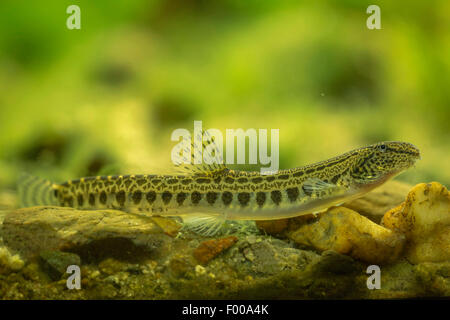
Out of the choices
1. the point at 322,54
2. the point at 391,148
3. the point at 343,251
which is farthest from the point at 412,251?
the point at 322,54

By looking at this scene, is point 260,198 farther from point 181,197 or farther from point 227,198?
point 181,197

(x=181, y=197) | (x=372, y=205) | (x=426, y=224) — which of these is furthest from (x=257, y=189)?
(x=426, y=224)

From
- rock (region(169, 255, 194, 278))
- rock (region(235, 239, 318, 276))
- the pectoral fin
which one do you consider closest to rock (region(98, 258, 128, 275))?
rock (region(169, 255, 194, 278))

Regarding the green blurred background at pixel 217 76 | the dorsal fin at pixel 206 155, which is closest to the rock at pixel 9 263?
the green blurred background at pixel 217 76

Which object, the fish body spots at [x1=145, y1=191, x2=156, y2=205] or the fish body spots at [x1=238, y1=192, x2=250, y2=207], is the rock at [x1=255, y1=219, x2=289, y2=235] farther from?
the fish body spots at [x1=145, y1=191, x2=156, y2=205]

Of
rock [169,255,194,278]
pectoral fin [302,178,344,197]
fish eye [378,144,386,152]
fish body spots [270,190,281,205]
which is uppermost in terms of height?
fish eye [378,144,386,152]

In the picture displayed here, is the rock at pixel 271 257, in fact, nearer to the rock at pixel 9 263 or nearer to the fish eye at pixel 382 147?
the fish eye at pixel 382 147
